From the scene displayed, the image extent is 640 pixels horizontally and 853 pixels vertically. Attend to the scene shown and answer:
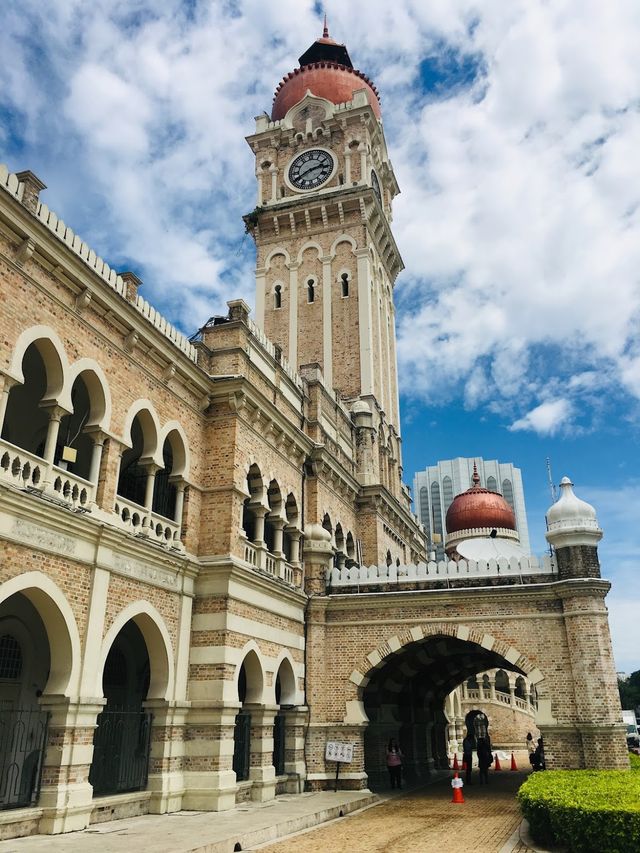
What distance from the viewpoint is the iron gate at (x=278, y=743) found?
2020 cm

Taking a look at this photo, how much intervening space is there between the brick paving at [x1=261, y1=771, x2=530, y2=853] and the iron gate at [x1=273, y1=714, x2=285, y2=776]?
9.74ft

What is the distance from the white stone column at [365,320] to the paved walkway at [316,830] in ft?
59.8

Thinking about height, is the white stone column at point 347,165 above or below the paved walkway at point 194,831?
above

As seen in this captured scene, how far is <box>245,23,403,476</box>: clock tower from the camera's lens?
115ft

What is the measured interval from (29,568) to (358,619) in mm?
11327

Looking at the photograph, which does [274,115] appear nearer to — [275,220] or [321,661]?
[275,220]

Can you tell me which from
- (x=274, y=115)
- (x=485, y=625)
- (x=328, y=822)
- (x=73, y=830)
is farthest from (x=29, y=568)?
(x=274, y=115)

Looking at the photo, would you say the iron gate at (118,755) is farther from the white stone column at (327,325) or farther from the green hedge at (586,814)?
the white stone column at (327,325)

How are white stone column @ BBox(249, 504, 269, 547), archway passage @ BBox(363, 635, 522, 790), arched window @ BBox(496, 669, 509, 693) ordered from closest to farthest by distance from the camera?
white stone column @ BBox(249, 504, 269, 547)
archway passage @ BBox(363, 635, 522, 790)
arched window @ BBox(496, 669, 509, 693)

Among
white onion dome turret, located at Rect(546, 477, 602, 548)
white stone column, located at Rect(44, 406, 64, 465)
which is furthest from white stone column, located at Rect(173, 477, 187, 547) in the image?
white onion dome turret, located at Rect(546, 477, 602, 548)

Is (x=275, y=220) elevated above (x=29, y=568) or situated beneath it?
elevated above

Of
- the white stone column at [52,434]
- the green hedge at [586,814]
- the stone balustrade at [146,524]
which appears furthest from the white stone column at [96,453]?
the green hedge at [586,814]

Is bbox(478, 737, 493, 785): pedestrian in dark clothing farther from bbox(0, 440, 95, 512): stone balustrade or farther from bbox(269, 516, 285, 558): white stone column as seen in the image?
bbox(0, 440, 95, 512): stone balustrade

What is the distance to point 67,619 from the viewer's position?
13.3 metres
